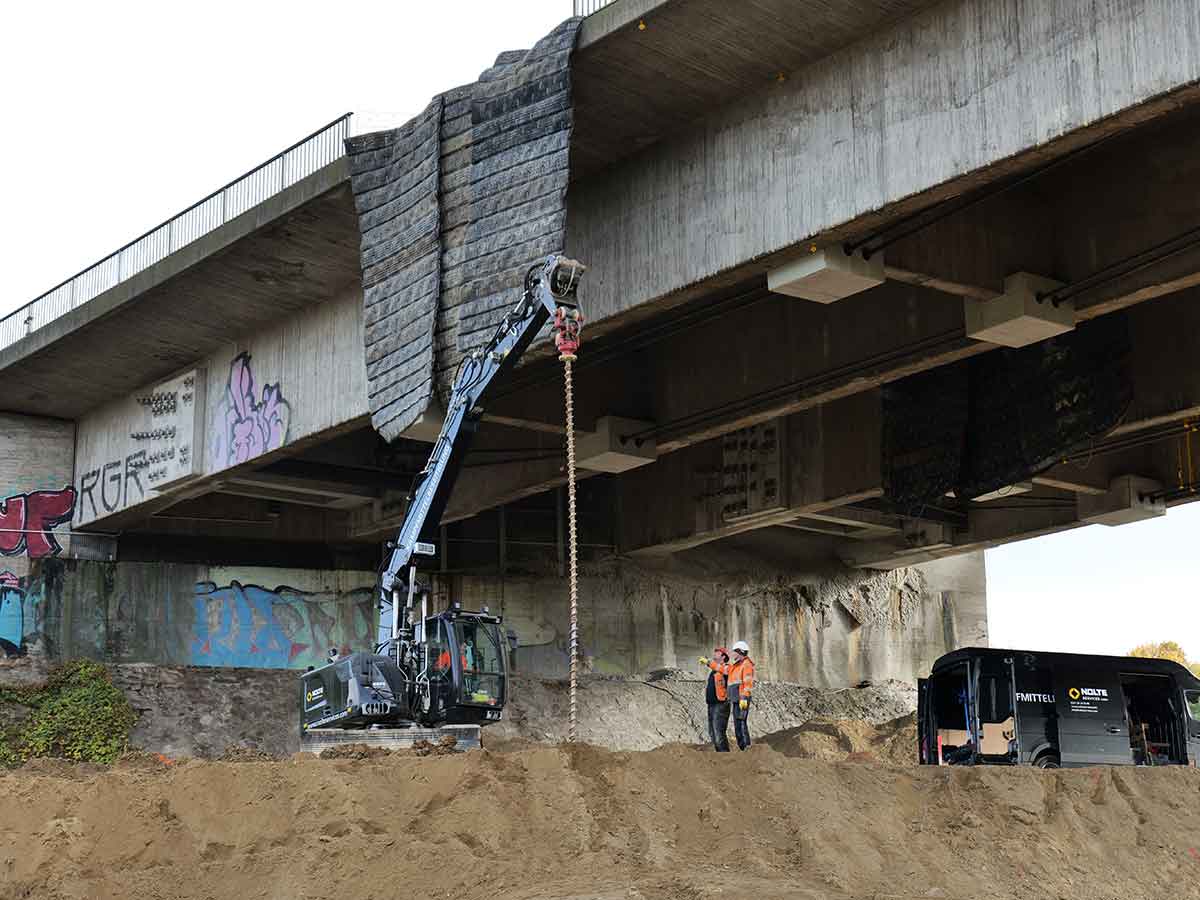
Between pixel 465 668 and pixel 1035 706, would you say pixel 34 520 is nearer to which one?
pixel 465 668

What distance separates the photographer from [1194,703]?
23031 mm

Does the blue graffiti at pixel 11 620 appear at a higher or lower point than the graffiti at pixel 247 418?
lower

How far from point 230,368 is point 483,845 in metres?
15.8

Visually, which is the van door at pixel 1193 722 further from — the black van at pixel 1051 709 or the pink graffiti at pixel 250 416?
the pink graffiti at pixel 250 416

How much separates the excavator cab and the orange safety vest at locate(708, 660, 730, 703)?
9.13 feet

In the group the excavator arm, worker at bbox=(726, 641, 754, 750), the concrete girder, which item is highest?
the concrete girder

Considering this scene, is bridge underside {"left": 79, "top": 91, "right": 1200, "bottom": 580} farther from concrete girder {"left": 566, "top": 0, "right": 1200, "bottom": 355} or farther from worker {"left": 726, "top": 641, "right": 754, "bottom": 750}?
worker {"left": 726, "top": 641, "right": 754, "bottom": 750}

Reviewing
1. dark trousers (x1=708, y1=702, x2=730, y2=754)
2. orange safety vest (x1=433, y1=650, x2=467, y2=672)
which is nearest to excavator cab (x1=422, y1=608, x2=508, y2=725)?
orange safety vest (x1=433, y1=650, x2=467, y2=672)

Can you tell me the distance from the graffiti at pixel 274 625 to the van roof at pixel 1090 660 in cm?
1421

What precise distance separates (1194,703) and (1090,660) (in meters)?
2.36

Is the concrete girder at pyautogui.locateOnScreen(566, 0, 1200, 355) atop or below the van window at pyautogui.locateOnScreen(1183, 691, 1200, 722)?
atop

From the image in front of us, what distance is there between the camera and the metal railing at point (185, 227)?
23094 millimetres

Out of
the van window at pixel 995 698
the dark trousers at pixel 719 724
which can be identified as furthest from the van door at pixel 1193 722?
the dark trousers at pixel 719 724

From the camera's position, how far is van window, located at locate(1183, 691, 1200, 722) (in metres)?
22.9
